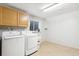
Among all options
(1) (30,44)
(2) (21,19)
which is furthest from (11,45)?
(2) (21,19)

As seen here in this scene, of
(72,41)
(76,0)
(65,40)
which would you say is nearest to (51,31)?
(65,40)

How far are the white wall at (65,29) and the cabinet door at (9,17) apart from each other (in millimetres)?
3328

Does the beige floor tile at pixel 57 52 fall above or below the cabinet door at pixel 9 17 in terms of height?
below

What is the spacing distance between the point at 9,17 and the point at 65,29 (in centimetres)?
364

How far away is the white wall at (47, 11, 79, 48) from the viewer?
4.15 meters

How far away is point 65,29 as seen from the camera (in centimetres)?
472

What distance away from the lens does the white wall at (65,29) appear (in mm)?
4152

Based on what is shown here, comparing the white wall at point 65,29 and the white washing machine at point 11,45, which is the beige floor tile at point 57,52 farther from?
the white washing machine at point 11,45

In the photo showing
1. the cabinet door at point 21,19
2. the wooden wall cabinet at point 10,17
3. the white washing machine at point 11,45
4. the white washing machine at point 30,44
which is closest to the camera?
the white washing machine at point 11,45

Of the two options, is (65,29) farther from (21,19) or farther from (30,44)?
(21,19)

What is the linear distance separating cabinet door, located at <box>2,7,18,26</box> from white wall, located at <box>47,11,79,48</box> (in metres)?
3.33

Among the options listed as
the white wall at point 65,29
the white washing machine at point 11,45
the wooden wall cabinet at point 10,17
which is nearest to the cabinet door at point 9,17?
the wooden wall cabinet at point 10,17

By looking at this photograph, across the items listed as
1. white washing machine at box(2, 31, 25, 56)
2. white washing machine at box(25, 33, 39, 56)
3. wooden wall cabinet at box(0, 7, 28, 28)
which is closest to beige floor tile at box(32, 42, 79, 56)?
white washing machine at box(25, 33, 39, 56)

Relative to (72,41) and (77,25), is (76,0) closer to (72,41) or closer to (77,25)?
(77,25)
